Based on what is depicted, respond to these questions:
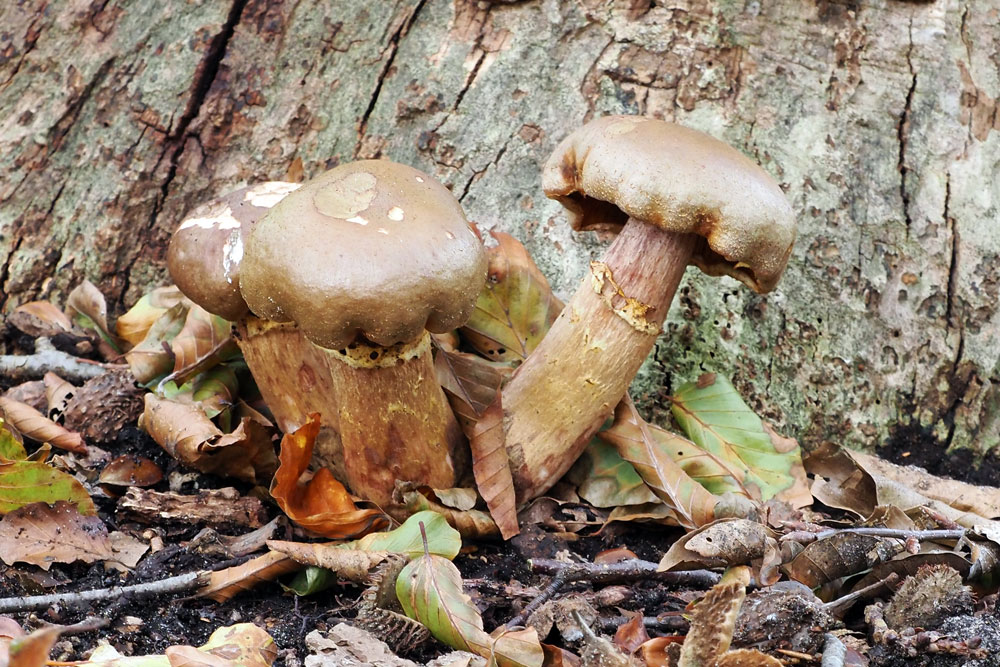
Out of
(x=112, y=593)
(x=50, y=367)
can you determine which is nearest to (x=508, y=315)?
(x=112, y=593)

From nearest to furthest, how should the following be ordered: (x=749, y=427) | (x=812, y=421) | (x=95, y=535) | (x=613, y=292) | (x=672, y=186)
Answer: (x=672, y=186) → (x=95, y=535) → (x=613, y=292) → (x=749, y=427) → (x=812, y=421)

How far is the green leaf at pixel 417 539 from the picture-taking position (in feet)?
7.86

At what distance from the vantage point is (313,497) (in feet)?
8.89

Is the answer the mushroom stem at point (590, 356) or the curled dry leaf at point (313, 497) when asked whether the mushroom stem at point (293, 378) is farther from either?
the mushroom stem at point (590, 356)

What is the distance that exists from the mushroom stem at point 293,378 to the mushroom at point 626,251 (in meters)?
0.55

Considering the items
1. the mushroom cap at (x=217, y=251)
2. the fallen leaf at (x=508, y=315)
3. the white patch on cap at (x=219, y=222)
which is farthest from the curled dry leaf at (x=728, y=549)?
the white patch on cap at (x=219, y=222)

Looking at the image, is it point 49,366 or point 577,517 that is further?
point 49,366

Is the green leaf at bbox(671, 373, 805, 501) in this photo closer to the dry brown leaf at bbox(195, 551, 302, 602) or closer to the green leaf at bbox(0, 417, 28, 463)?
the dry brown leaf at bbox(195, 551, 302, 602)

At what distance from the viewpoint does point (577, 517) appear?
2.90 m

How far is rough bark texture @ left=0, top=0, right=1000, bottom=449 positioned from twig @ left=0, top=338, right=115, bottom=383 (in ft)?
1.38

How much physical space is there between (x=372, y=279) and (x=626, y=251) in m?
0.88

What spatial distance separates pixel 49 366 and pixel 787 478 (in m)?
2.65

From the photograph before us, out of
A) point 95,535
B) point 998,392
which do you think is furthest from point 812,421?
point 95,535

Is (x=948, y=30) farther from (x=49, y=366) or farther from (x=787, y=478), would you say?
(x=49, y=366)
